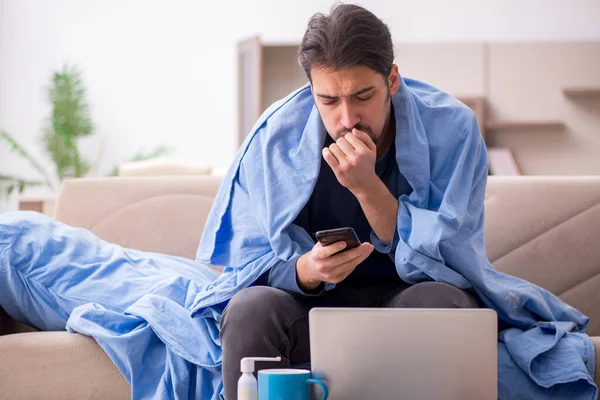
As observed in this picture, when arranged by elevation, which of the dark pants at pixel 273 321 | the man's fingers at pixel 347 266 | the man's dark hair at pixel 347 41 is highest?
the man's dark hair at pixel 347 41

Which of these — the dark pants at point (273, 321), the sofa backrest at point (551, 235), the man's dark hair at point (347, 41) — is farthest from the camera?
the sofa backrest at point (551, 235)

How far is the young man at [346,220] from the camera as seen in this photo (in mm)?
1507

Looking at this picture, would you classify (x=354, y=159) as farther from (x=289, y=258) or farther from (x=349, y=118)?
(x=289, y=258)

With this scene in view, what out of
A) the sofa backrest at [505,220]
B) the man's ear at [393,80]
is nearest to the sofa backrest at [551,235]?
the sofa backrest at [505,220]

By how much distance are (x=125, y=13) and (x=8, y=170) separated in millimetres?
1524

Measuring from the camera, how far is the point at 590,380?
158cm

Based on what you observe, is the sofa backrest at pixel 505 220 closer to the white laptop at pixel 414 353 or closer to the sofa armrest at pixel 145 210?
Answer: the sofa armrest at pixel 145 210

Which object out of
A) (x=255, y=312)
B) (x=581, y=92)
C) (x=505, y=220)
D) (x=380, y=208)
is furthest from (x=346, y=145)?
(x=581, y=92)

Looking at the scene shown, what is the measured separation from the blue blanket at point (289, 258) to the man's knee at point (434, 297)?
2.5 inches

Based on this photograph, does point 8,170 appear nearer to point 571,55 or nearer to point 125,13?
point 125,13

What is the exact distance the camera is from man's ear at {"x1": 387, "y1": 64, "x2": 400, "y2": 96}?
173 cm

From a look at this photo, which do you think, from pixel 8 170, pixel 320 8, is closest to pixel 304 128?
pixel 320 8

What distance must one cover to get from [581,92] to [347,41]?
413 cm

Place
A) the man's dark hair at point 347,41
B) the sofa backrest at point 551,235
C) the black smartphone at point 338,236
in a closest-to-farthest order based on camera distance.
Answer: the black smartphone at point 338,236, the man's dark hair at point 347,41, the sofa backrest at point 551,235
